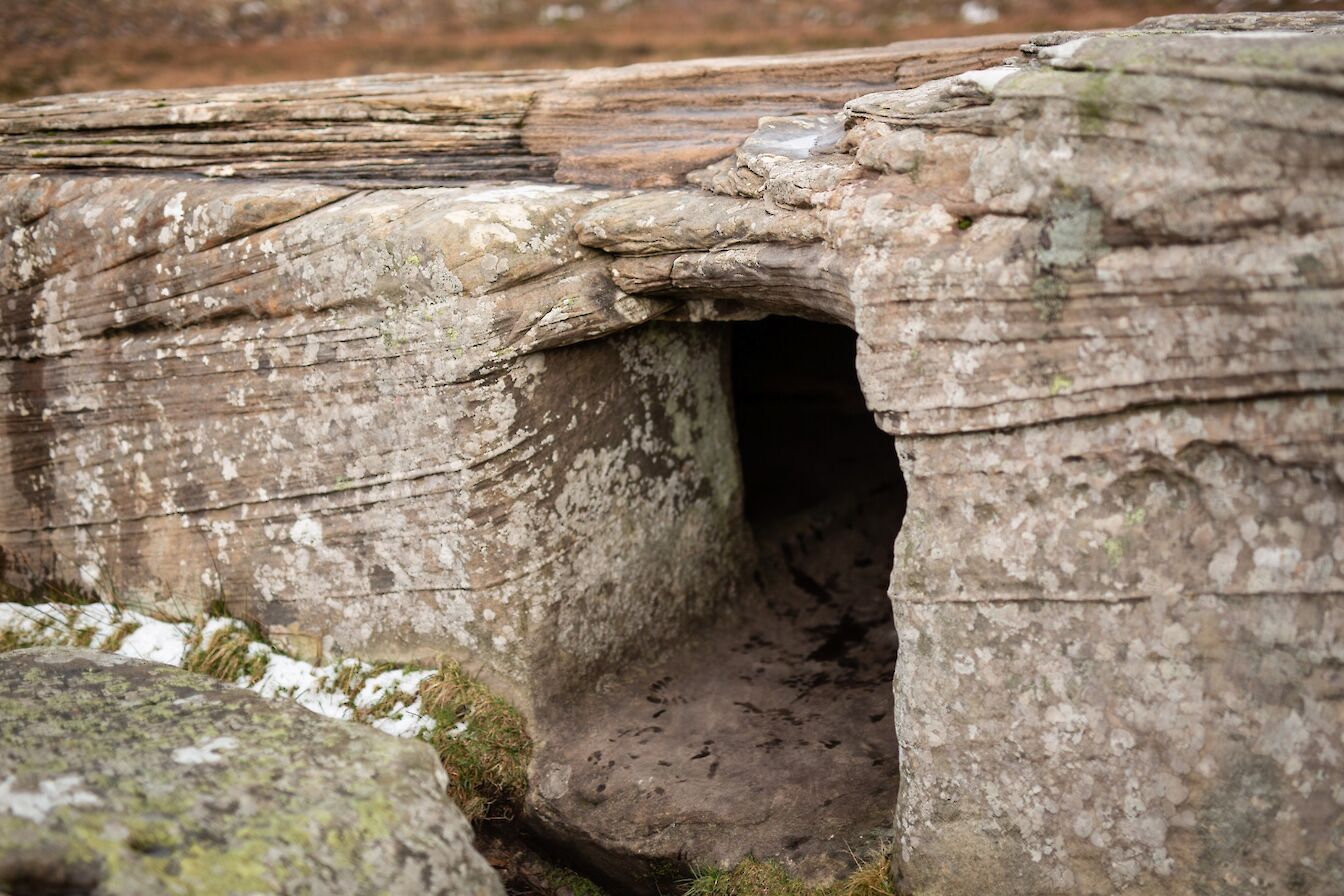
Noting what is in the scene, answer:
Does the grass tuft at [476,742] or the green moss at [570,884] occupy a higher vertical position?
the grass tuft at [476,742]

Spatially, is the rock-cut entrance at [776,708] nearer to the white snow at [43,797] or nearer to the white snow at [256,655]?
the white snow at [256,655]

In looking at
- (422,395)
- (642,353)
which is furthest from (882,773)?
(422,395)

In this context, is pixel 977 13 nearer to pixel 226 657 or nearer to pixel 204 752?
pixel 226 657

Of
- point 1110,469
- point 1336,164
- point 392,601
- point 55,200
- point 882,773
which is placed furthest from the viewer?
point 55,200

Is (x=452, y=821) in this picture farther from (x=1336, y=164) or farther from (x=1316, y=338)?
(x=1336, y=164)

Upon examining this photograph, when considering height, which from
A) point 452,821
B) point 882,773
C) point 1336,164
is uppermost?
point 1336,164

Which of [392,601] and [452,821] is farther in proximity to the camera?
[392,601]

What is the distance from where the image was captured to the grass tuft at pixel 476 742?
6109mm

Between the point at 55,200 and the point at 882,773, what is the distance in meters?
5.90

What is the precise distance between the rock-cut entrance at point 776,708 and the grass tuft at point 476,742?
161mm

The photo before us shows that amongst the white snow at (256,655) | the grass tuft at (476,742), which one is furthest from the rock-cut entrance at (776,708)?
the white snow at (256,655)

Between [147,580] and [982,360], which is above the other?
[982,360]

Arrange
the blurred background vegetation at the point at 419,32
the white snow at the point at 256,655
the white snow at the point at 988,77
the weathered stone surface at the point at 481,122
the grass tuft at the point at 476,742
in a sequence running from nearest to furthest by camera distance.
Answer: the white snow at the point at 988,77
the grass tuft at the point at 476,742
the white snow at the point at 256,655
the weathered stone surface at the point at 481,122
the blurred background vegetation at the point at 419,32

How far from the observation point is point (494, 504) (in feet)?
20.0
